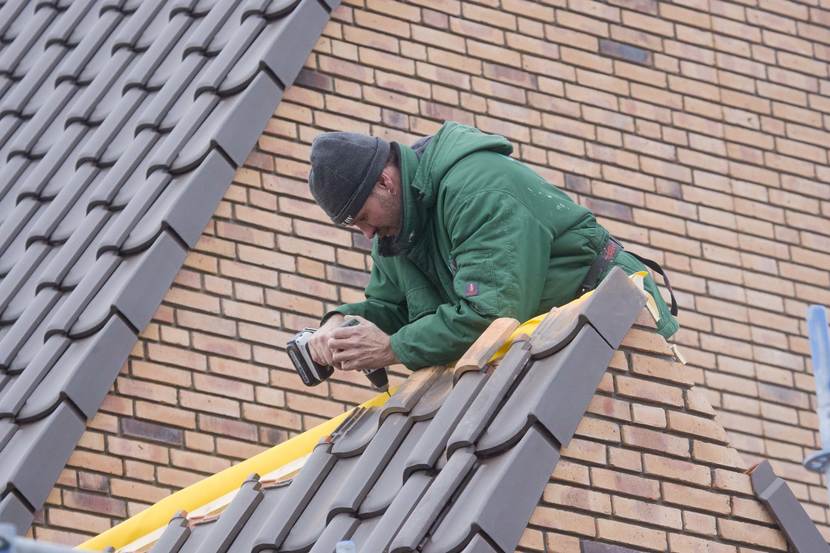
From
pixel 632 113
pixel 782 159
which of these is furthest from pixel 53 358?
pixel 782 159

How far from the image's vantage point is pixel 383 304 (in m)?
6.98

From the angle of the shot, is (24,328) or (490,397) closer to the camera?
(490,397)

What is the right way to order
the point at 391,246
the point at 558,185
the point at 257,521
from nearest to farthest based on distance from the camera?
the point at 257,521 < the point at 391,246 < the point at 558,185

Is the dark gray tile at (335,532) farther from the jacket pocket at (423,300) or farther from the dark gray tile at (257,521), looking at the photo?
the jacket pocket at (423,300)

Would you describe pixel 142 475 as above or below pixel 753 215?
above

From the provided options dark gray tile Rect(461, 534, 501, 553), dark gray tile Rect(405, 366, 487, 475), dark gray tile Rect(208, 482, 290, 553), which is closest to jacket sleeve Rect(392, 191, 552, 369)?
dark gray tile Rect(405, 366, 487, 475)

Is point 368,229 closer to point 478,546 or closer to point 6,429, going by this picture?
point 478,546

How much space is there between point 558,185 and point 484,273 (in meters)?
4.00

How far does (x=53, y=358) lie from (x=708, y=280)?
360 centimetres

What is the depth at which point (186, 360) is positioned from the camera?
337 inches

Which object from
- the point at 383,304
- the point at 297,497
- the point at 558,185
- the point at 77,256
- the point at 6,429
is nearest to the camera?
the point at 297,497

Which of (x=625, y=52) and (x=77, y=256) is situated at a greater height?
(x=77, y=256)

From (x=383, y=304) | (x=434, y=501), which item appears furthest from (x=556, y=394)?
(x=383, y=304)

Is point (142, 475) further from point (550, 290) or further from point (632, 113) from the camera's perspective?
point (632, 113)
